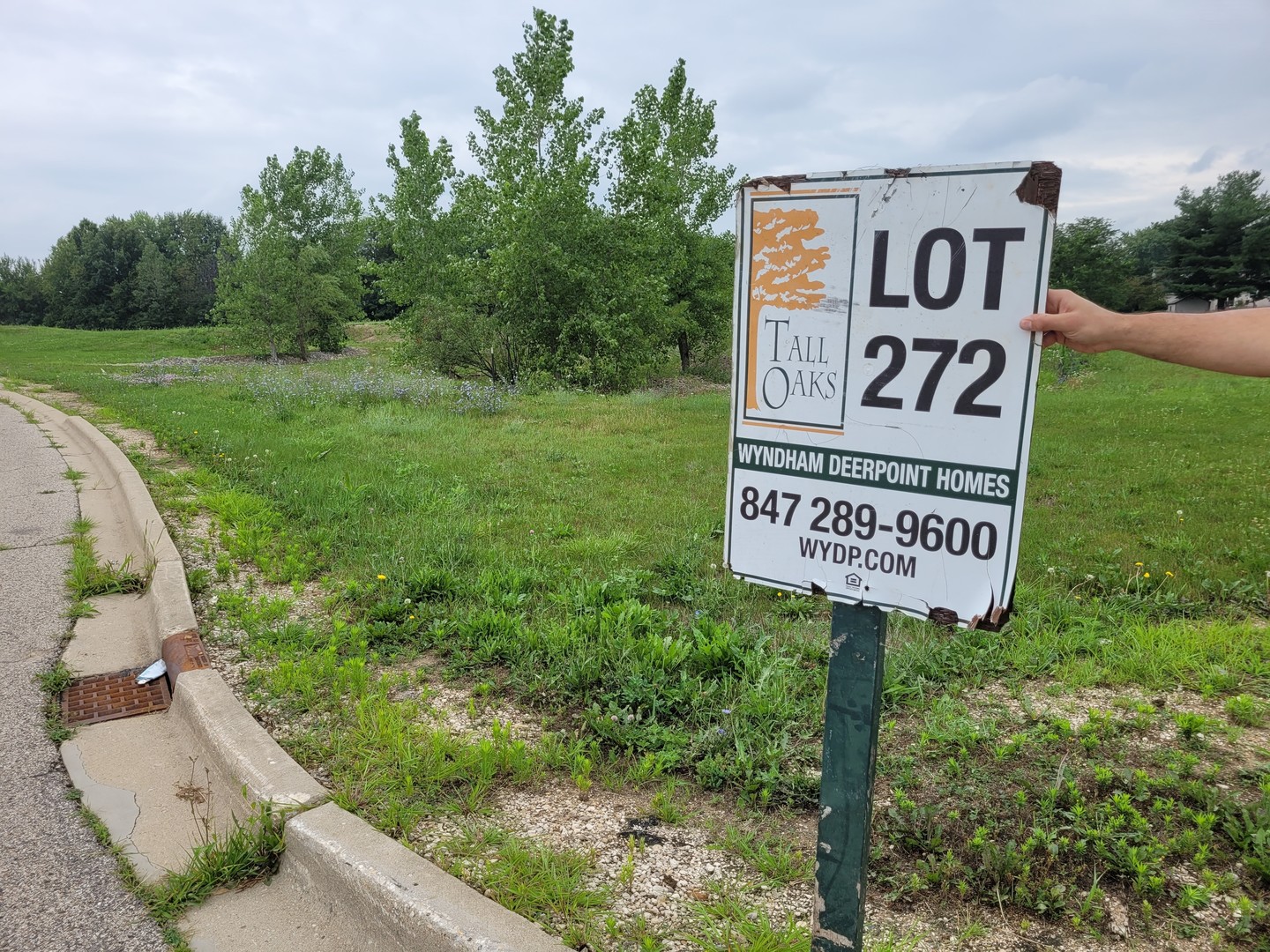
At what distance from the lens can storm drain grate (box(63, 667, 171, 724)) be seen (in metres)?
3.58

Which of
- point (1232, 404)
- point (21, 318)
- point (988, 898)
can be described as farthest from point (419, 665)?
point (21, 318)

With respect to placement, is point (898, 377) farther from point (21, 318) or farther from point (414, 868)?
point (21, 318)

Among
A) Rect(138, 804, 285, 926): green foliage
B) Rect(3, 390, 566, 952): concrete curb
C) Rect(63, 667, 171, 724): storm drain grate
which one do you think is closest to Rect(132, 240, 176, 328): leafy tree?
Rect(63, 667, 171, 724): storm drain grate

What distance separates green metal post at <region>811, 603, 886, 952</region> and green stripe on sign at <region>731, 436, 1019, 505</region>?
0.90ft

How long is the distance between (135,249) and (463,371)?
50161 mm

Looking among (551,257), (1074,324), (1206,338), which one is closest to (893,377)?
(1074,324)

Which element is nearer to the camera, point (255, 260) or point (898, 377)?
point (898, 377)

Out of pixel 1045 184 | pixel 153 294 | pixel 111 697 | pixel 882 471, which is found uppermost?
pixel 153 294

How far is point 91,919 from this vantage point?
2.34 m

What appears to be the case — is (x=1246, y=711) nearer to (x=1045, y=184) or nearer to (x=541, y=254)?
(x=1045, y=184)

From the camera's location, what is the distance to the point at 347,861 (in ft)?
7.78

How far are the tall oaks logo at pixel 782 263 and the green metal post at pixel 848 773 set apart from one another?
58cm

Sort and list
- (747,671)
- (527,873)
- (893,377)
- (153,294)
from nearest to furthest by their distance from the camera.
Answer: (893,377), (527,873), (747,671), (153,294)

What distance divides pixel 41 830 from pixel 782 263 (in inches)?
122
